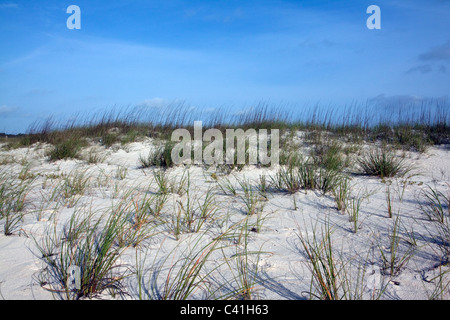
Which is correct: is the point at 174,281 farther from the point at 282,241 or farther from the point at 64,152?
the point at 64,152

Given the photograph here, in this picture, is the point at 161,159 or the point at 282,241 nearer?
the point at 282,241

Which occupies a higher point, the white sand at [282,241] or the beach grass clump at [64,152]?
the beach grass clump at [64,152]

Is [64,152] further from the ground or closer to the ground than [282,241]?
further from the ground

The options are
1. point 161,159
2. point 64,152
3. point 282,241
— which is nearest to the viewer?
point 282,241

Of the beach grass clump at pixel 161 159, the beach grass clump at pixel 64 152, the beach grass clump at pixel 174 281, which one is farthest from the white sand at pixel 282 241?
the beach grass clump at pixel 64 152

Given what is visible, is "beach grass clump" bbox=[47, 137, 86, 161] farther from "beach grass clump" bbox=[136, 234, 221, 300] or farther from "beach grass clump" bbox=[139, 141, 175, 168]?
"beach grass clump" bbox=[136, 234, 221, 300]

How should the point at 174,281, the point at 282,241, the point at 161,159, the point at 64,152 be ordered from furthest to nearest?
the point at 64,152 → the point at 161,159 → the point at 282,241 → the point at 174,281

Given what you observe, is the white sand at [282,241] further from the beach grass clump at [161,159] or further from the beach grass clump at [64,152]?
the beach grass clump at [64,152]

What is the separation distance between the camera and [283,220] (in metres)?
2.68

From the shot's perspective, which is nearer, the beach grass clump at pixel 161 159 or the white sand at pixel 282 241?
the white sand at pixel 282 241

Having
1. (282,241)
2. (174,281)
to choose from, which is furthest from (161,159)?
(174,281)
